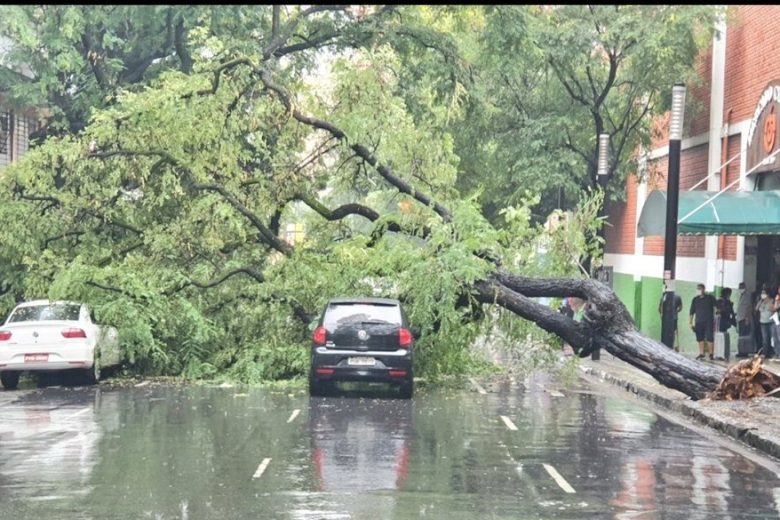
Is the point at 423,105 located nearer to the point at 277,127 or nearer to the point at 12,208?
the point at 277,127

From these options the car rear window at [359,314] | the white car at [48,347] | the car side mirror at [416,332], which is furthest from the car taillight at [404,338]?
the white car at [48,347]

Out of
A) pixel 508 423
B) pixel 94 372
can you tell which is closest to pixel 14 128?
pixel 94 372

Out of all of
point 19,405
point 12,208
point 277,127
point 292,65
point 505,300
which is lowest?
point 19,405

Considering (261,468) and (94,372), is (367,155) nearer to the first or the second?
(94,372)

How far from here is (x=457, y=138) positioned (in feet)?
137

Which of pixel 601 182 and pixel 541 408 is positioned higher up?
pixel 601 182

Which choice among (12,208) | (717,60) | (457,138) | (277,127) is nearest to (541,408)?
(277,127)

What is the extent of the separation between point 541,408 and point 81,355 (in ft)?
26.9

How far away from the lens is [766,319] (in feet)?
96.9

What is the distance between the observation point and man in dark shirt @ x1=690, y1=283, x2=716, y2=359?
104 feet

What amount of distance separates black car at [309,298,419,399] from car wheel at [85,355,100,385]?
450 cm

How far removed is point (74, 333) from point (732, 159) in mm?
16342

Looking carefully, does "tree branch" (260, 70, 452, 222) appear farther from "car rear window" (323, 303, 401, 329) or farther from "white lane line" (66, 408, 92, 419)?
"white lane line" (66, 408, 92, 419)

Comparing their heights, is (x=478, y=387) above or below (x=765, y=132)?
below
